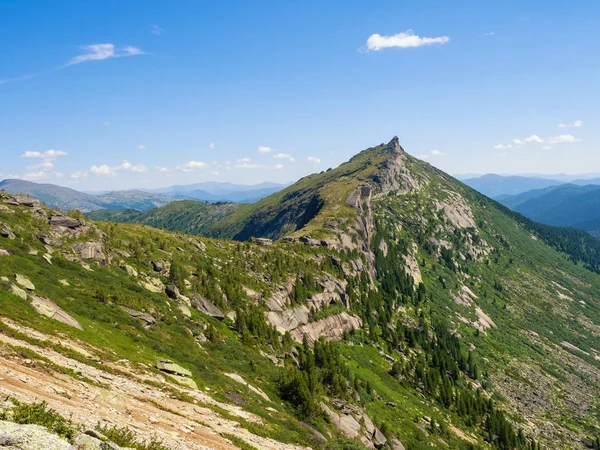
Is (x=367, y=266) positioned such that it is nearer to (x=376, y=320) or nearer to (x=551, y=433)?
(x=376, y=320)

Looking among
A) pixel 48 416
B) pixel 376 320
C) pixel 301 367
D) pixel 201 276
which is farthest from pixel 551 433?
pixel 48 416

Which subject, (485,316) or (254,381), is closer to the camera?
(254,381)

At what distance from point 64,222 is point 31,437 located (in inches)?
2466

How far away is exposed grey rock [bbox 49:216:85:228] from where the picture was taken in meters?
64.5

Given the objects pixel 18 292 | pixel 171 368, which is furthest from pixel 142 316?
pixel 18 292

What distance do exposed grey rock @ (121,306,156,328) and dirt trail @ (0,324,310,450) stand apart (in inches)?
653

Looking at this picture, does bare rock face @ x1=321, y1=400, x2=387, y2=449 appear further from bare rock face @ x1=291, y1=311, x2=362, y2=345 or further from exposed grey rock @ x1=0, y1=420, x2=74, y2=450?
exposed grey rock @ x1=0, y1=420, x2=74, y2=450

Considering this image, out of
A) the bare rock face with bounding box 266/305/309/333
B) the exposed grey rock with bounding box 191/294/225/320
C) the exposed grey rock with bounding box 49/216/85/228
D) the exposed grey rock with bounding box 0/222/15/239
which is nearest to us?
the exposed grey rock with bounding box 0/222/15/239

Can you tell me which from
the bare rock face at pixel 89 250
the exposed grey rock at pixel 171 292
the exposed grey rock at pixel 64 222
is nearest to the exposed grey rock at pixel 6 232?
the bare rock face at pixel 89 250

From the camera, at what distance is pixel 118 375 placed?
31641 millimetres

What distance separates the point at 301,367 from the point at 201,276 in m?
30.9

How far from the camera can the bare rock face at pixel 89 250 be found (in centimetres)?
6070

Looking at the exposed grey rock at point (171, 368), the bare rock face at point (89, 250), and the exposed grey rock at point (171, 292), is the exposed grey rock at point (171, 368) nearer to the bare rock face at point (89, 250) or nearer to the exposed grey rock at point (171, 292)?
the exposed grey rock at point (171, 292)

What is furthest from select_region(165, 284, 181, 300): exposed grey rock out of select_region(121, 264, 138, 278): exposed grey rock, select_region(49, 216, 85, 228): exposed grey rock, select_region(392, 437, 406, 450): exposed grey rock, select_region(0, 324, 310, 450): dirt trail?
select_region(392, 437, 406, 450): exposed grey rock
